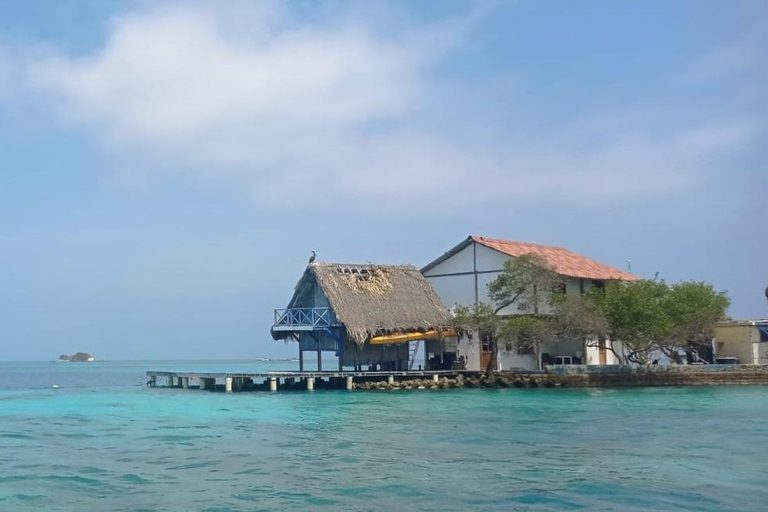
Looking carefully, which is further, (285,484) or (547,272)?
(547,272)

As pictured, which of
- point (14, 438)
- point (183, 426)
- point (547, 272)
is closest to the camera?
point (14, 438)

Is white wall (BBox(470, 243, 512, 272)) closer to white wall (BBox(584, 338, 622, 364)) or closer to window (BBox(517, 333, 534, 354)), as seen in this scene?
window (BBox(517, 333, 534, 354))

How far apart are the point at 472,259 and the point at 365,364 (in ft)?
20.5

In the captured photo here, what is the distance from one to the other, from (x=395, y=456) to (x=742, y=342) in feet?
85.2

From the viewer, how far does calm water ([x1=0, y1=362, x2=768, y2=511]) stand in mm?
11461

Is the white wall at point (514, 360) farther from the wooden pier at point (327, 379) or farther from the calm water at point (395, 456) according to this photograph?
the calm water at point (395, 456)

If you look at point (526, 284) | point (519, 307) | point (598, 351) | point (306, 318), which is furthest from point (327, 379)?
point (598, 351)

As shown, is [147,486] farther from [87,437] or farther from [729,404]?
[729,404]

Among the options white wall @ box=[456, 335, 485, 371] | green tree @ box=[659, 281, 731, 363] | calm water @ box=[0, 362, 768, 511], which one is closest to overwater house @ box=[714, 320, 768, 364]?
green tree @ box=[659, 281, 731, 363]

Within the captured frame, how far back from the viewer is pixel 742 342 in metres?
36.0

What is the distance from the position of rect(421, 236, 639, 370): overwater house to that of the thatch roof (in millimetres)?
988

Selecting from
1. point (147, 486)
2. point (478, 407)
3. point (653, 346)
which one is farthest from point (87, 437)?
point (653, 346)

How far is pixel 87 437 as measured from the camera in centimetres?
1855

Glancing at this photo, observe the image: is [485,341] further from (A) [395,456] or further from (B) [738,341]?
(A) [395,456]
